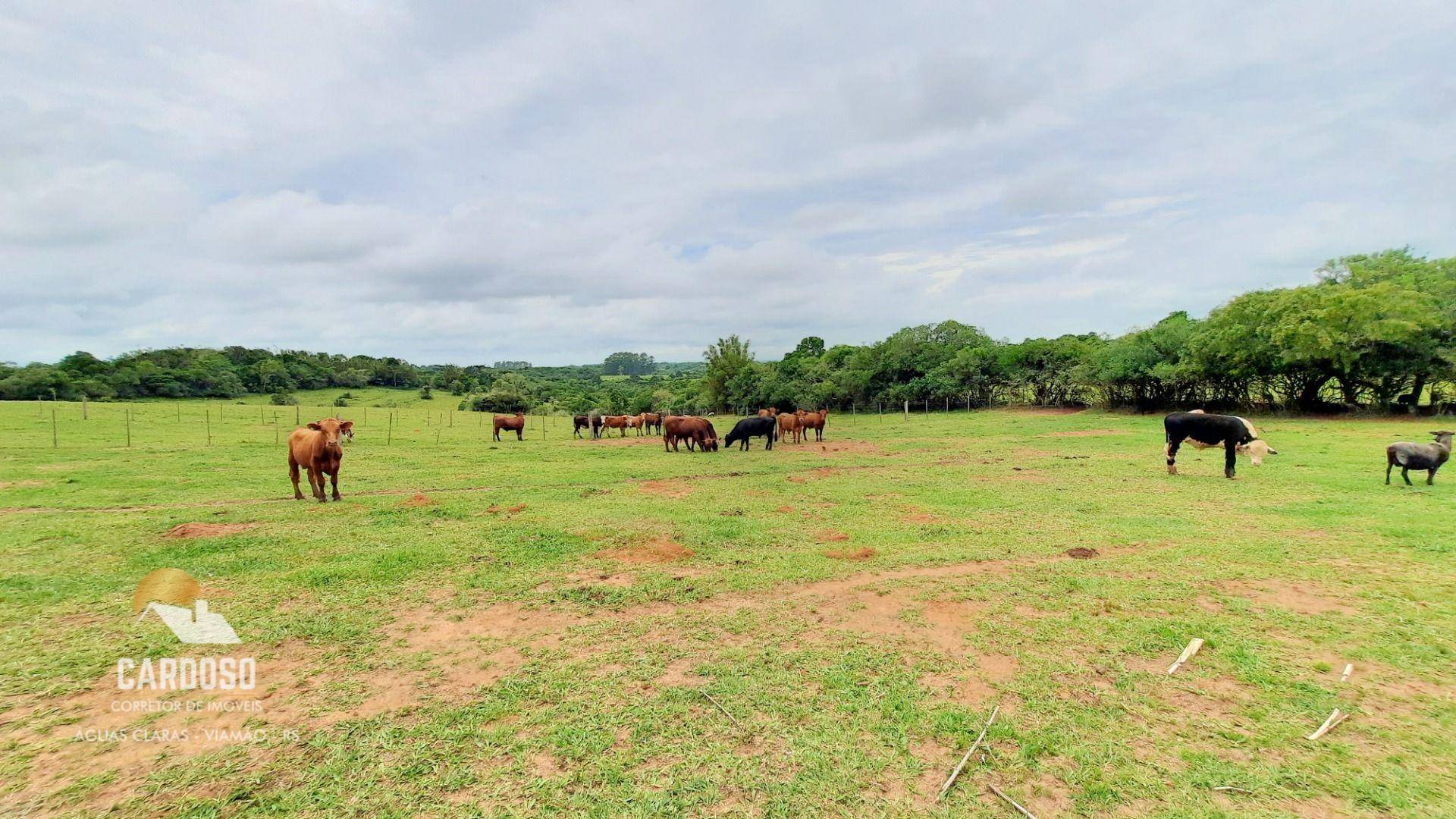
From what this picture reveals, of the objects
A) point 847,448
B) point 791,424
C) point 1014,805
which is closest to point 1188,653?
point 1014,805

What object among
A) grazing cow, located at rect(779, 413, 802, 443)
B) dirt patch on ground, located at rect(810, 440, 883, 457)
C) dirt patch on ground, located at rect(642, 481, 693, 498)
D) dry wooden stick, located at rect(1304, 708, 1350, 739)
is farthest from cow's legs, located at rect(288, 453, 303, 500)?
grazing cow, located at rect(779, 413, 802, 443)

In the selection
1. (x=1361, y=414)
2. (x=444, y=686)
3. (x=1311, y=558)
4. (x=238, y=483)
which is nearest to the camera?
(x=444, y=686)

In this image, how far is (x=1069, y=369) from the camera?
3694 centimetres

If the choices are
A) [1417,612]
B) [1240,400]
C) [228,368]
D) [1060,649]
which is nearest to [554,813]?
[1060,649]

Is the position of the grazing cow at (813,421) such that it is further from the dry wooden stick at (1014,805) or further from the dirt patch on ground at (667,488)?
the dry wooden stick at (1014,805)

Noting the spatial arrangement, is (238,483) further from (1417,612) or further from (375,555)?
(1417,612)

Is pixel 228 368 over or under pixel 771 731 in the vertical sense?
over

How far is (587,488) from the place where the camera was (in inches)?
496

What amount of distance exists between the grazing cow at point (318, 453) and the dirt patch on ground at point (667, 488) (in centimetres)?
601

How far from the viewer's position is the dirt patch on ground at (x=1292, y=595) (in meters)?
5.46

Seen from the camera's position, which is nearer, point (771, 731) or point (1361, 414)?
point (771, 731)

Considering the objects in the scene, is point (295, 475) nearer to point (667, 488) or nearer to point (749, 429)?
point (667, 488)

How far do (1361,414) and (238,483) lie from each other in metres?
42.3

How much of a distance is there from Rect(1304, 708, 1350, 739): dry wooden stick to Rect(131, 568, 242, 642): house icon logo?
26.9 ft
